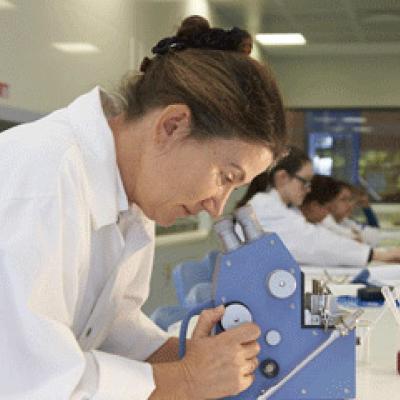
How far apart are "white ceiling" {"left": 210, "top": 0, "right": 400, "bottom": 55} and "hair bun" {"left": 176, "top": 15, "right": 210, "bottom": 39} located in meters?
6.51

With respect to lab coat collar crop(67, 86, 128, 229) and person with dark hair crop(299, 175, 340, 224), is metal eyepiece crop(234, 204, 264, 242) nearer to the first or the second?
lab coat collar crop(67, 86, 128, 229)

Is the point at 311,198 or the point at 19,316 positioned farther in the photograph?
the point at 311,198

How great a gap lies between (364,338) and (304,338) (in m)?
0.72

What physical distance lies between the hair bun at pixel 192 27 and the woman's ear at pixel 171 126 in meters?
0.17

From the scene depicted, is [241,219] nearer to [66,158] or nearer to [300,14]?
[66,158]

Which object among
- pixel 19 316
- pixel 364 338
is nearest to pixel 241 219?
pixel 19 316

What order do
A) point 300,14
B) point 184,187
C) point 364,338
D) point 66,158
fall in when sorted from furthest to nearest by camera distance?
point 300,14 < point 364,338 < point 184,187 < point 66,158

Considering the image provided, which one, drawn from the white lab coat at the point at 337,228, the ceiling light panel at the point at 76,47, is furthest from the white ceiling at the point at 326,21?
the ceiling light panel at the point at 76,47

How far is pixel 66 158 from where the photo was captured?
1.34m

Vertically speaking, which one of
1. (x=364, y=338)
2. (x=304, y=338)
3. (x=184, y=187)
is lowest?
(x=364, y=338)

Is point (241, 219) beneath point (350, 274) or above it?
above

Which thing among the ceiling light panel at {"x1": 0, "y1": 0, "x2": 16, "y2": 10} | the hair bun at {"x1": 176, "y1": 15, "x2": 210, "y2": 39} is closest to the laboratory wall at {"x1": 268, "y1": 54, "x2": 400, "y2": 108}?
the ceiling light panel at {"x1": 0, "y1": 0, "x2": 16, "y2": 10}

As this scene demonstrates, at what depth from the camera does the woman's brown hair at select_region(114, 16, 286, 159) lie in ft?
4.51

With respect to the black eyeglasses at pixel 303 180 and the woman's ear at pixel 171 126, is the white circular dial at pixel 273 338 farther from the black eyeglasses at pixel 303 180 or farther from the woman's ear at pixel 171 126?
the black eyeglasses at pixel 303 180
